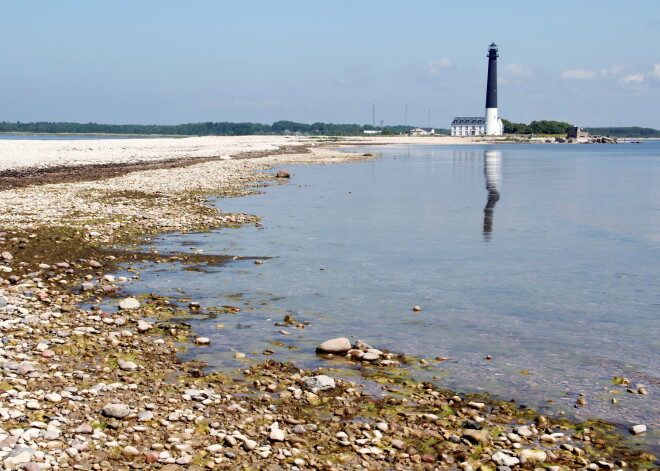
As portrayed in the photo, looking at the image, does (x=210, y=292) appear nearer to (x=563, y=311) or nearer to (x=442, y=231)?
(x=563, y=311)

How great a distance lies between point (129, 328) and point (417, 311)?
5.91m

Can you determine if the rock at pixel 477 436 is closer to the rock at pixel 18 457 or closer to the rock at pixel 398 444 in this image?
the rock at pixel 398 444

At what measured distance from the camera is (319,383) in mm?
9547

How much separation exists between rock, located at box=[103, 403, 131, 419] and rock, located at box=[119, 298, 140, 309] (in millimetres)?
5185

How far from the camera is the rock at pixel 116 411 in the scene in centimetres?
819

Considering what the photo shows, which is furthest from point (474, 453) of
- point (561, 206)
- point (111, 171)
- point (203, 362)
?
point (111, 171)

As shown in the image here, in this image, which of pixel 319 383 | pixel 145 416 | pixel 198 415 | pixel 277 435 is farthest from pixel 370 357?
pixel 145 416

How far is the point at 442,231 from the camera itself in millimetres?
26047

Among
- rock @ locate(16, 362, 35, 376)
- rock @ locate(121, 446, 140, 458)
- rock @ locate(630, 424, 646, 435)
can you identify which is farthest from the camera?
rock @ locate(16, 362, 35, 376)

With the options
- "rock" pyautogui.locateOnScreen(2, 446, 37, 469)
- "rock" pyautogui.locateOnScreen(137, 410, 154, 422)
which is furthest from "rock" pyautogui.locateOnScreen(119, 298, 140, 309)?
"rock" pyautogui.locateOnScreen(2, 446, 37, 469)

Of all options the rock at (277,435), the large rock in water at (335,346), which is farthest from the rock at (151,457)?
the large rock in water at (335,346)

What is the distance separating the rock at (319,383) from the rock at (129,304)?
515 centimetres

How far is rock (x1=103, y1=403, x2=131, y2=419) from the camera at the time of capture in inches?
322

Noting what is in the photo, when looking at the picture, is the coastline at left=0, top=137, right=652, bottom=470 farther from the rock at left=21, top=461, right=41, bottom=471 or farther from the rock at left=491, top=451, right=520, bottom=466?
the rock at left=21, top=461, right=41, bottom=471
